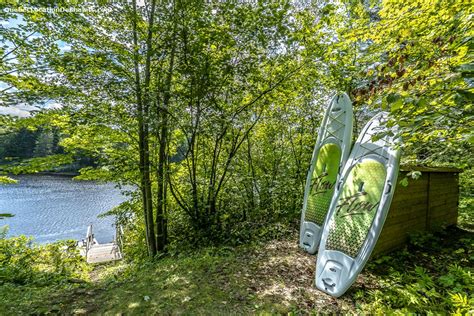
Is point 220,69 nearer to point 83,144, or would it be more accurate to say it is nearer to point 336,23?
point 336,23

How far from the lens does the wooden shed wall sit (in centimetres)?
307

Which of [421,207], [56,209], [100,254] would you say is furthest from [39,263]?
[56,209]

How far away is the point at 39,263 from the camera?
485 centimetres

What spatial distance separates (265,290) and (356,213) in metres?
→ 1.41

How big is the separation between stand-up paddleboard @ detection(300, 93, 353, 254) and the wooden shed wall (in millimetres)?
778

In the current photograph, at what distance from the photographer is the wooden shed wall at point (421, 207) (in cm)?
307

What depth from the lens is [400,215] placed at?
3.18m

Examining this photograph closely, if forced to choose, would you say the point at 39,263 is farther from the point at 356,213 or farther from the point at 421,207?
the point at 421,207

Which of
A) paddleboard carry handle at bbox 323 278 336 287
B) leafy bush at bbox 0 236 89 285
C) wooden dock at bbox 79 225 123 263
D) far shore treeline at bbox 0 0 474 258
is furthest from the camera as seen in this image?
wooden dock at bbox 79 225 123 263

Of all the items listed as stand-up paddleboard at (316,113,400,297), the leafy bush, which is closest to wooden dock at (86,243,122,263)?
the leafy bush

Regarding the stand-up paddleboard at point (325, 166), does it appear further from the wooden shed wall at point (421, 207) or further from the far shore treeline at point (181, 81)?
the wooden shed wall at point (421, 207)

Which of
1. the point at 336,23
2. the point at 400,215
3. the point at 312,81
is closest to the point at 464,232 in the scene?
the point at 400,215

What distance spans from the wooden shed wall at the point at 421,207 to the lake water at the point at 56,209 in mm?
11048

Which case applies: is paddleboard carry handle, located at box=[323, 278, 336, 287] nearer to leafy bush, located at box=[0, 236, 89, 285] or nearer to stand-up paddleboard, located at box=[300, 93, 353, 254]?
stand-up paddleboard, located at box=[300, 93, 353, 254]
